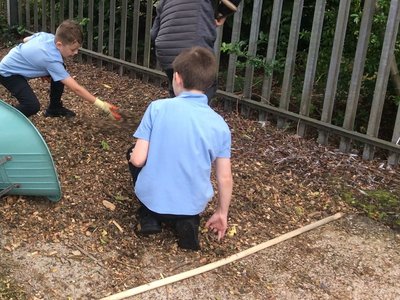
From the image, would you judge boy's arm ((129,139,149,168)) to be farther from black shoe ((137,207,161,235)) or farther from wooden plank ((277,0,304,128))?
wooden plank ((277,0,304,128))

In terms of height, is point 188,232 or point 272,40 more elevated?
point 272,40

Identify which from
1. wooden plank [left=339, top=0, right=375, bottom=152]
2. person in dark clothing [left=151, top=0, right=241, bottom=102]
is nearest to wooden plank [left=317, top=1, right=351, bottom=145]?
wooden plank [left=339, top=0, right=375, bottom=152]

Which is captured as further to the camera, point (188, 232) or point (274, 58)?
point (274, 58)

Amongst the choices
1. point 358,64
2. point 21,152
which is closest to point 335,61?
point 358,64

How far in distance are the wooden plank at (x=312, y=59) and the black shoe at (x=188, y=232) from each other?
1934mm

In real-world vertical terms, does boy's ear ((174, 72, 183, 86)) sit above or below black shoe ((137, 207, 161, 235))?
above

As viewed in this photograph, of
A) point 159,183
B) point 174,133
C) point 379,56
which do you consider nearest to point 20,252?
point 159,183

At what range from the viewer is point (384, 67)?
4062mm

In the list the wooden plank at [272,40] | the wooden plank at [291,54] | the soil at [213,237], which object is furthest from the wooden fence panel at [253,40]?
the soil at [213,237]

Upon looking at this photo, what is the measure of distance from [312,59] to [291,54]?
0.67ft

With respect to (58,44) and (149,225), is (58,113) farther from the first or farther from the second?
(149,225)

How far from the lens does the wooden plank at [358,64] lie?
4.08 metres

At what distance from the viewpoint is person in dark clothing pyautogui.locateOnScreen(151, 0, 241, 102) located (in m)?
3.58

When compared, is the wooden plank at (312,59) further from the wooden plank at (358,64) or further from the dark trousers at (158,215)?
the dark trousers at (158,215)
